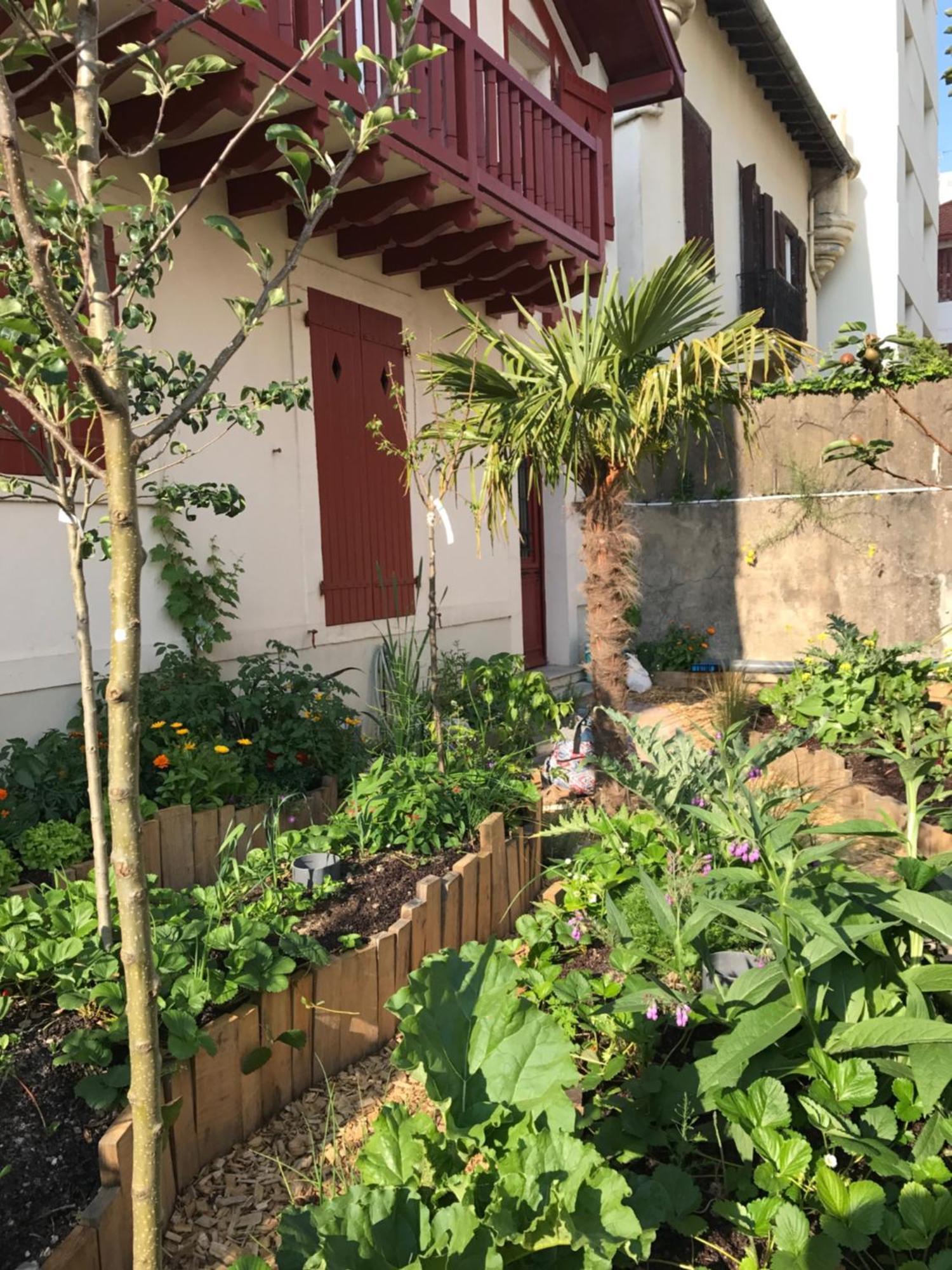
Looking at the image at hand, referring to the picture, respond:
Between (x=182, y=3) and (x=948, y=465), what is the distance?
21.5ft

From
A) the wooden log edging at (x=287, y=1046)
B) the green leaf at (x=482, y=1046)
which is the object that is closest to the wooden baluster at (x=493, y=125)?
the wooden log edging at (x=287, y=1046)

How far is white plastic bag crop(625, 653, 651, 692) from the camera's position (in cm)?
829

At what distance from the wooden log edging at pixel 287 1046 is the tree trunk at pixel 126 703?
64cm

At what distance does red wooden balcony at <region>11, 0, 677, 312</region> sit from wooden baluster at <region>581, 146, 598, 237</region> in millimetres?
12

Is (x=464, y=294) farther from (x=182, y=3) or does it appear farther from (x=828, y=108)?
(x=828, y=108)

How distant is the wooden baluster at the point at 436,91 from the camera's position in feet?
17.9

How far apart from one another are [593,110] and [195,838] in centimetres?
806

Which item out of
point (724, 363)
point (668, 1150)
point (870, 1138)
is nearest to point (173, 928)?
point (668, 1150)

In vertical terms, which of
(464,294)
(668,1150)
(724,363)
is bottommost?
(668,1150)

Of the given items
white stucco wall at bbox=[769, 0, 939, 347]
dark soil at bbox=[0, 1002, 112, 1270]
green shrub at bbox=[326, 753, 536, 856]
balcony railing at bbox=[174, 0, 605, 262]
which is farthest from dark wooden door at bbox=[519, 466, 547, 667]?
white stucco wall at bbox=[769, 0, 939, 347]

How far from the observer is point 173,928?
2482 millimetres

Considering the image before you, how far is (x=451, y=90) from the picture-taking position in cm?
569

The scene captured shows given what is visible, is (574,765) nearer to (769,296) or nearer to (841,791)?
(841,791)

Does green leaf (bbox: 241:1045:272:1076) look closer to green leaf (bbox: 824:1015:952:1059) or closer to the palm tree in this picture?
green leaf (bbox: 824:1015:952:1059)
